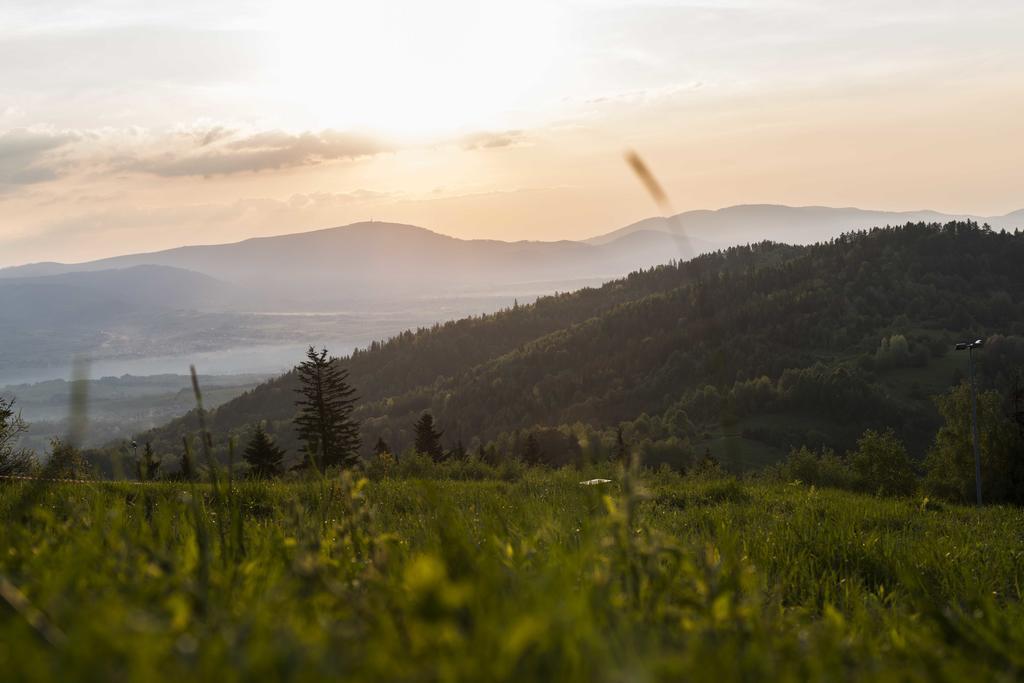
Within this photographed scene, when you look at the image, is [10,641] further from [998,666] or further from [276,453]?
[276,453]

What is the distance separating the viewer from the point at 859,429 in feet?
576

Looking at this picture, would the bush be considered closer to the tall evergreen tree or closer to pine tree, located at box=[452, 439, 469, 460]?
pine tree, located at box=[452, 439, 469, 460]

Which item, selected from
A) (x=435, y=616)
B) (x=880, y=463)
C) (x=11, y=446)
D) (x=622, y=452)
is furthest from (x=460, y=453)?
(x=880, y=463)

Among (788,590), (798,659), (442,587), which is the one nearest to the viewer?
(442,587)

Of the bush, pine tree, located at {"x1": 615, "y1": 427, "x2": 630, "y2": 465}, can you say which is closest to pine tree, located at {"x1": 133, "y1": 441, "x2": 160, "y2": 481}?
pine tree, located at {"x1": 615, "y1": 427, "x2": 630, "y2": 465}

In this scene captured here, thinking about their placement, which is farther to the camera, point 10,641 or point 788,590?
point 788,590

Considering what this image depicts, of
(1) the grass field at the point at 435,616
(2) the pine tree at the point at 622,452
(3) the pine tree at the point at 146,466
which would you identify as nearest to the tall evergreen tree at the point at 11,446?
(3) the pine tree at the point at 146,466

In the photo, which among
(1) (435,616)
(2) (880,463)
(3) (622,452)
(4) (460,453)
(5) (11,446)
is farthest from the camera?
(2) (880,463)

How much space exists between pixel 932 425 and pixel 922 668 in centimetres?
19209

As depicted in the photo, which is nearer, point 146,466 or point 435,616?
point 435,616

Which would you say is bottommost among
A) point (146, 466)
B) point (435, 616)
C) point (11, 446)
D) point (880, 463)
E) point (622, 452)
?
point (880, 463)

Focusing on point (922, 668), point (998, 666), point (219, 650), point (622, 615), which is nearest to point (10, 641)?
point (219, 650)

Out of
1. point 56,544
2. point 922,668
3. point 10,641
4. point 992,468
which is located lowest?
point 992,468

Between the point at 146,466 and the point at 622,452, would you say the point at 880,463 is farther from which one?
the point at 146,466
